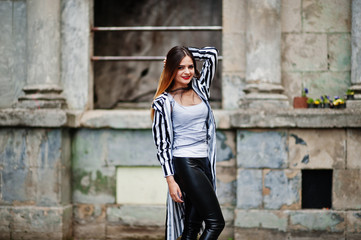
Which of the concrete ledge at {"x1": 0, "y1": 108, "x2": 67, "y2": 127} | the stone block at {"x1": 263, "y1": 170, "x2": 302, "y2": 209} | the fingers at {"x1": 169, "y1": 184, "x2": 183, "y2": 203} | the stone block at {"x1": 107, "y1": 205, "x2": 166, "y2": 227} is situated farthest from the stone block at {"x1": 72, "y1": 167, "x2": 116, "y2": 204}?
the fingers at {"x1": 169, "y1": 184, "x2": 183, "y2": 203}

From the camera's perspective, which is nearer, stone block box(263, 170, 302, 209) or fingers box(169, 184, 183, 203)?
fingers box(169, 184, 183, 203)

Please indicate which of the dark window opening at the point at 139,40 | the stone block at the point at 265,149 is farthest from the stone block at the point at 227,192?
the dark window opening at the point at 139,40

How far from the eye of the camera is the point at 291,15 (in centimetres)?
578

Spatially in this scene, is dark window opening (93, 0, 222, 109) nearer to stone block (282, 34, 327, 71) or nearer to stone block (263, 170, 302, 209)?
stone block (282, 34, 327, 71)

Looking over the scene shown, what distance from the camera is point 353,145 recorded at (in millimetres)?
5402

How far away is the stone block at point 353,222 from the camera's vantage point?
5.36 metres

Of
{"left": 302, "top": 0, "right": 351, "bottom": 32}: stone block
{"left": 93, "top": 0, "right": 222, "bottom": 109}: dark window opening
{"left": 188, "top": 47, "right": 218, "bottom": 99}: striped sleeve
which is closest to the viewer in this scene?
{"left": 188, "top": 47, "right": 218, "bottom": 99}: striped sleeve

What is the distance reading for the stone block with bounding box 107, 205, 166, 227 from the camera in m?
5.75

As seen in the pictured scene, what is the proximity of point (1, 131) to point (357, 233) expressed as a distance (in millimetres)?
4386

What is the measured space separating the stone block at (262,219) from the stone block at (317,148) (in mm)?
607

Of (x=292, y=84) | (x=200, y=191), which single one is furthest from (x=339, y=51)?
(x=200, y=191)

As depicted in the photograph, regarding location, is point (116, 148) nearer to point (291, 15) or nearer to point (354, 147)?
point (291, 15)

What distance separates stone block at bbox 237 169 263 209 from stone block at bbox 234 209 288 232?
84 mm

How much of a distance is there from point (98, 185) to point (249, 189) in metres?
1.87
